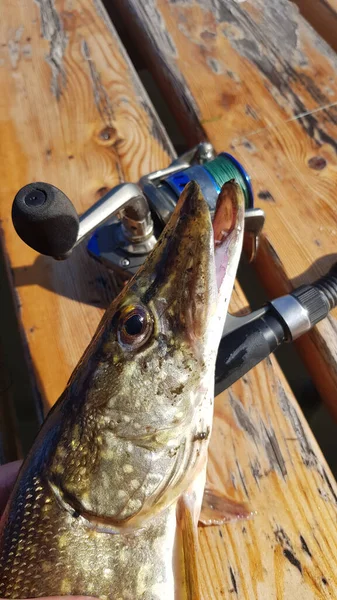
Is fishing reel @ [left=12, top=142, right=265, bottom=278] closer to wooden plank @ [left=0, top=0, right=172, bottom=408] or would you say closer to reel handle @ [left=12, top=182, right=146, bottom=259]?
reel handle @ [left=12, top=182, right=146, bottom=259]

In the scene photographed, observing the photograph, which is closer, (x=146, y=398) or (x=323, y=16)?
(x=146, y=398)

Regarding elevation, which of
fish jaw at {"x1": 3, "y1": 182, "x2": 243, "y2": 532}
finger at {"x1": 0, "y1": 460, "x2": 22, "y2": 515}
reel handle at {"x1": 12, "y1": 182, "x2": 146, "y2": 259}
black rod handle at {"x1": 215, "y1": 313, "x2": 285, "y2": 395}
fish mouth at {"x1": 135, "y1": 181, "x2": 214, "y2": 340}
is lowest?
finger at {"x1": 0, "y1": 460, "x2": 22, "y2": 515}

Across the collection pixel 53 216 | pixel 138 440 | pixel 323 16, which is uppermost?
pixel 53 216

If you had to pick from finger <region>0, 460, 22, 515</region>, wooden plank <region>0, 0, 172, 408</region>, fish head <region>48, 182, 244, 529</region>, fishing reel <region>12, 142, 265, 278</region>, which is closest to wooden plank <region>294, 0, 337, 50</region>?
wooden plank <region>0, 0, 172, 408</region>

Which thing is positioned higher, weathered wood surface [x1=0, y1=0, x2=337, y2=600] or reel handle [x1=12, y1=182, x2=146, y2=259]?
reel handle [x1=12, y1=182, x2=146, y2=259]

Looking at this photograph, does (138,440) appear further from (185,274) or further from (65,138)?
(65,138)

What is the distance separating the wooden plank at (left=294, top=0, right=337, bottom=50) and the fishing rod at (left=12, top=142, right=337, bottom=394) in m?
1.34

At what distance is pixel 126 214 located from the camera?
1521 millimetres

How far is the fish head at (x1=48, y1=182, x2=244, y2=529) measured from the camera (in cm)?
111

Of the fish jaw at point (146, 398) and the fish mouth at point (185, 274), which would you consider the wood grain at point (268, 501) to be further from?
the fish mouth at point (185, 274)

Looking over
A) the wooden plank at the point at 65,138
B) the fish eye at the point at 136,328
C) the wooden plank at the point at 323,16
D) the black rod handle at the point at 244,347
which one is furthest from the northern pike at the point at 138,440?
the wooden plank at the point at 323,16

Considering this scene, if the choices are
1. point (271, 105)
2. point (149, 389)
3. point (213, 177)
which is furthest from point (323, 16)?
point (149, 389)

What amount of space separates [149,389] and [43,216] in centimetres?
46

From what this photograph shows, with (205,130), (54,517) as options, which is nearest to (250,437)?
(54,517)
